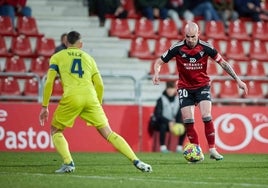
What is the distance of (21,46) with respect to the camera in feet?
69.2

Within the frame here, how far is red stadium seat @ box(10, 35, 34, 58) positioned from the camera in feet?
Answer: 68.9

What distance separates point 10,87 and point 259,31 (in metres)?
8.62

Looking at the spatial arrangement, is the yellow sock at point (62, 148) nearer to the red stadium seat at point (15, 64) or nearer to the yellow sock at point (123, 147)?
the yellow sock at point (123, 147)

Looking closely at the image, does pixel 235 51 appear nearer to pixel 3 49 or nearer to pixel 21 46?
pixel 21 46

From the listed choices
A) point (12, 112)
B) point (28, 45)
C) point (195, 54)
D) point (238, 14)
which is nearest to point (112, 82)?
point (28, 45)

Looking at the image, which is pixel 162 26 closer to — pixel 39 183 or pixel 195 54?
pixel 195 54

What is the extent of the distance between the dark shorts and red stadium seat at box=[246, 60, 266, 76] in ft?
28.2

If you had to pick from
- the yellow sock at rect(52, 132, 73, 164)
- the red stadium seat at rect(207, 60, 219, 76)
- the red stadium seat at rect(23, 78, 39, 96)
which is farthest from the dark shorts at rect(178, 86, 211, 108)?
the red stadium seat at rect(207, 60, 219, 76)

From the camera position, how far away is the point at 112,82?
69.9 feet

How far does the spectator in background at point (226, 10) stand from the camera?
24.8 metres

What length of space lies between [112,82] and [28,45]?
2263 mm

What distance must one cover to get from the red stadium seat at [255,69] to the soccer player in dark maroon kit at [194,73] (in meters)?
8.58

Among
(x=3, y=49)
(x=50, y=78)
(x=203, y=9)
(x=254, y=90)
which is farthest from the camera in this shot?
(x=203, y=9)

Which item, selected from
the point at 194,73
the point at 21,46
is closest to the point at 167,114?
A: the point at 21,46
